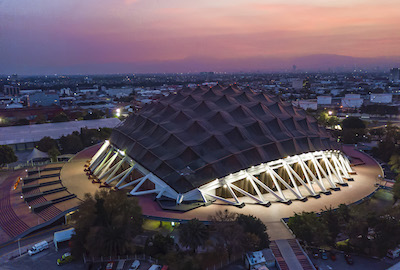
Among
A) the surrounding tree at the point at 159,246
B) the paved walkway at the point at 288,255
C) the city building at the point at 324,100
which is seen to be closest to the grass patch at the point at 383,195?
the paved walkway at the point at 288,255

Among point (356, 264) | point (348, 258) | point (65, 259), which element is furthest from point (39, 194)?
point (356, 264)

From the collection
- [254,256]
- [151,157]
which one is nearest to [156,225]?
[151,157]

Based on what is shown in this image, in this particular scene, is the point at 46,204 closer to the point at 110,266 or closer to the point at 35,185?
the point at 35,185

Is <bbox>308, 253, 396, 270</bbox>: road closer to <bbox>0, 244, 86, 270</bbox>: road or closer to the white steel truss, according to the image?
the white steel truss

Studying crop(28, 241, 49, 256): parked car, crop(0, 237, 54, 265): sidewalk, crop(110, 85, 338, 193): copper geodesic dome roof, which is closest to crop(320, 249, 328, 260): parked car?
crop(110, 85, 338, 193): copper geodesic dome roof

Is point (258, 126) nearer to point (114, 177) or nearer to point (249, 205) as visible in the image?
point (249, 205)

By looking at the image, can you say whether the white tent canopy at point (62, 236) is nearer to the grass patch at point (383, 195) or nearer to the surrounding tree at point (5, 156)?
the surrounding tree at point (5, 156)

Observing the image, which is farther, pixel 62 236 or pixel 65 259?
pixel 62 236
